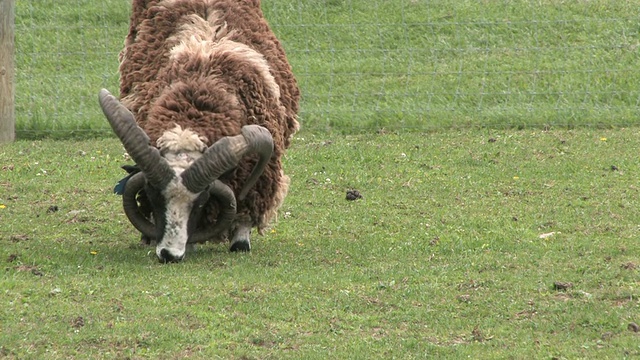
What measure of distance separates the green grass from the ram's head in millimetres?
6260

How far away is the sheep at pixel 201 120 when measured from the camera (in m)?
9.02

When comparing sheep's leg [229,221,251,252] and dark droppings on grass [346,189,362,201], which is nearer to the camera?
sheep's leg [229,221,251,252]

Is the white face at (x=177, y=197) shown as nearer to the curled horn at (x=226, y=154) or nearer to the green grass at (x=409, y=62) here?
the curled horn at (x=226, y=154)

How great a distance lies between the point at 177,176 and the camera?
8.96 metres

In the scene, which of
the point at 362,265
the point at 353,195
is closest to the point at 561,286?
the point at 362,265

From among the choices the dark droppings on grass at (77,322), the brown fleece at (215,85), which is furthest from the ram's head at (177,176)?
the dark droppings on grass at (77,322)

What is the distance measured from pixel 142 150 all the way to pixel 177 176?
1.16 feet

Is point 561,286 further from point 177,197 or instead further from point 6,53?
point 6,53

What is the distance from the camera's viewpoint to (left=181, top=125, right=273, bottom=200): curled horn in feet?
29.2

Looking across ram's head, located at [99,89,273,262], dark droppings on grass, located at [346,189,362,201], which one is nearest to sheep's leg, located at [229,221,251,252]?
ram's head, located at [99,89,273,262]

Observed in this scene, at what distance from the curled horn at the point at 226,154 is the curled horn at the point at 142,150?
0.17 meters

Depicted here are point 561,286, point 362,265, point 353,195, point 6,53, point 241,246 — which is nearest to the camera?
point 561,286

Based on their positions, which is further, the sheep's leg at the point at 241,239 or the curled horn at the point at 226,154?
the sheep's leg at the point at 241,239

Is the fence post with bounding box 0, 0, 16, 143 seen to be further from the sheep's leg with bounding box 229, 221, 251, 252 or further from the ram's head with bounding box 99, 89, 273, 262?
the sheep's leg with bounding box 229, 221, 251, 252
